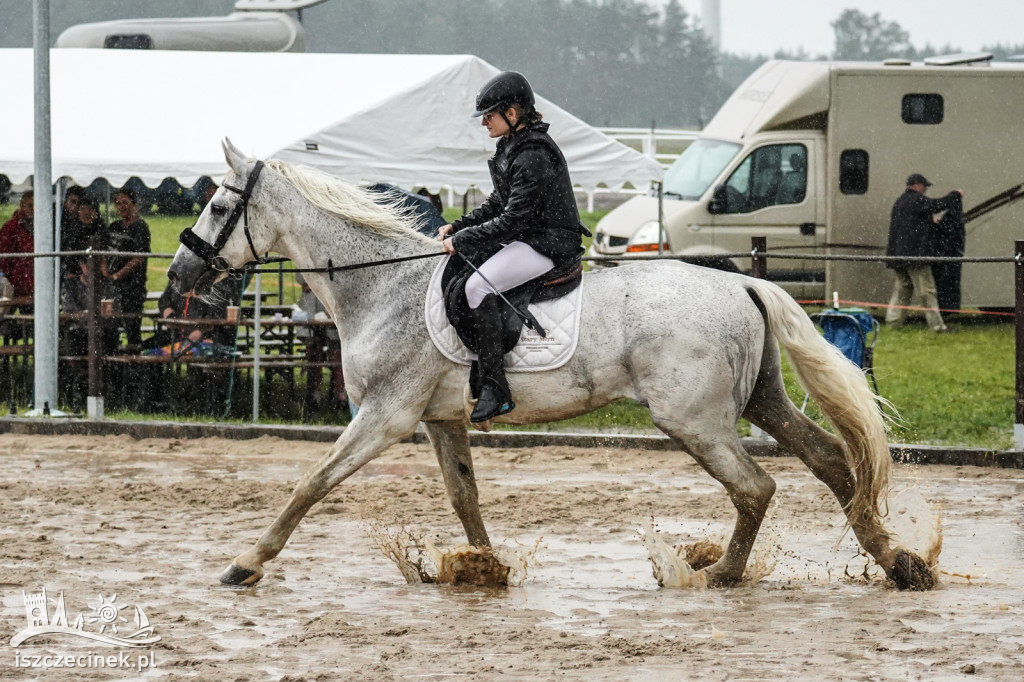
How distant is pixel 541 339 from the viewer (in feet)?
23.5

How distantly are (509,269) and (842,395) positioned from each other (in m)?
1.79

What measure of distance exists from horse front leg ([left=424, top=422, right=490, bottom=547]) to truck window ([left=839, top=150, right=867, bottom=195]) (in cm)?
1309

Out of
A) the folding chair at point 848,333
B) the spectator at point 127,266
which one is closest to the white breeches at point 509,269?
the folding chair at point 848,333

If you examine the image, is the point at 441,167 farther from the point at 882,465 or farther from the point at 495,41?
the point at 495,41

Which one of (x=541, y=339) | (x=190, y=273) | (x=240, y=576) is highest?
(x=190, y=273)

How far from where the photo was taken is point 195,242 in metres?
7.45

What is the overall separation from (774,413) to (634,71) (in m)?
60.1

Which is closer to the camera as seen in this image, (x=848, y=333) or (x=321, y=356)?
(x=848, y=333)

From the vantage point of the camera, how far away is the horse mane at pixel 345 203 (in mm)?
7551

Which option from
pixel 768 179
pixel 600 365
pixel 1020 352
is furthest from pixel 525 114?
pixel 768 179

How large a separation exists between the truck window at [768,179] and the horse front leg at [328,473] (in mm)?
12831

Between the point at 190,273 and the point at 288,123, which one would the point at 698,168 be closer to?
the point at 288,123

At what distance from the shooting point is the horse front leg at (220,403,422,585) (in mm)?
7062

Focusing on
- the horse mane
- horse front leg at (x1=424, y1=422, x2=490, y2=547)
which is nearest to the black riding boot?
horse front leg at (x1=424, y1=422, x2=490, y2=547)
